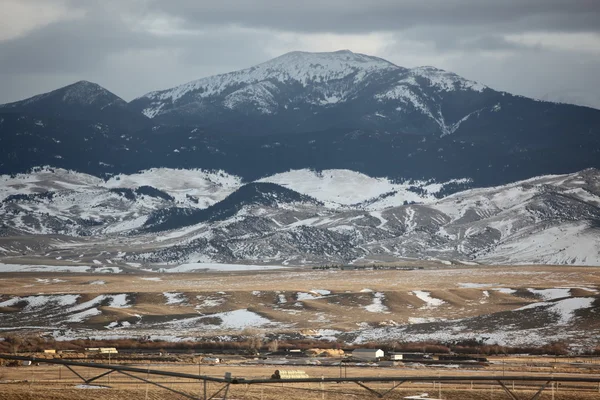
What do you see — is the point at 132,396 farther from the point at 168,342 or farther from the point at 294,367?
the point at 168,342

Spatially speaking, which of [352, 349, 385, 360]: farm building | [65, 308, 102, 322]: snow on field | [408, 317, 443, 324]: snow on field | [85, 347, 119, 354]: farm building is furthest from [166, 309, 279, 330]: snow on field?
[352, 349, 385, 360]: farm building

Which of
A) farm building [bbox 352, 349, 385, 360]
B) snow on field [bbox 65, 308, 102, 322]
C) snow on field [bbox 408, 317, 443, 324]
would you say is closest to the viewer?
farm building [bbox 352, 349, 385, 360]

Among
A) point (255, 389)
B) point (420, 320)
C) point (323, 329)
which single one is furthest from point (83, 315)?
point (255, 389)

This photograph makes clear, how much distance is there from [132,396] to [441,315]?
372 ft

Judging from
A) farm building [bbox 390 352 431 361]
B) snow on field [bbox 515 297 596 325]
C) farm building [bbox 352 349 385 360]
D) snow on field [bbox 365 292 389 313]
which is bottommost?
farm building [bbox 390 352 431 361]

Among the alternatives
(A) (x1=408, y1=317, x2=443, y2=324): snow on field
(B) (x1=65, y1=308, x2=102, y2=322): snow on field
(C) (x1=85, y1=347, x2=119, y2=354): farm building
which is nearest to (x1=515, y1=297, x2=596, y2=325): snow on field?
(A) (x1=408, y1=317, x2=443, y2=324): snow on field

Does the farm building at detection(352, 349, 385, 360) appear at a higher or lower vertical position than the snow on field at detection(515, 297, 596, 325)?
lower

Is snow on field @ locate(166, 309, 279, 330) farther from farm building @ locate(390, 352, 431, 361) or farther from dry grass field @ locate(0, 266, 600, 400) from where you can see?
farm building @ locate(390, 352, 431, 361)

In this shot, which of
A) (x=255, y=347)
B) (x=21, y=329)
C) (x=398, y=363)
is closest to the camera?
(x=398, y=363)

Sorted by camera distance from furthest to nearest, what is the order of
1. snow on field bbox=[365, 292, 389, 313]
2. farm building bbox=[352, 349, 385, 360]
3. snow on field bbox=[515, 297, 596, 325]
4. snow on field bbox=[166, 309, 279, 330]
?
snow on field bbox=[365, 292, 389, 313] → snow on field bbox=[166, 309, 279, 330] → snow on field bbox=[515, 297, 596, 325] → farm building bbox=[352, 349, 385, 360]

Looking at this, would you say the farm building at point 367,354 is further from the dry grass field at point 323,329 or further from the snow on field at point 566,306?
the snow on field at point 566,306

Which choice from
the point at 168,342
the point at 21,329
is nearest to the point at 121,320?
the point at 21,329

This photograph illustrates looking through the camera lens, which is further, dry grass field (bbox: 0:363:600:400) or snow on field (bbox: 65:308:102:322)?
snow on field (bbox: 65:308:102:322)

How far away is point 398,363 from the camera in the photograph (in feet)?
358
